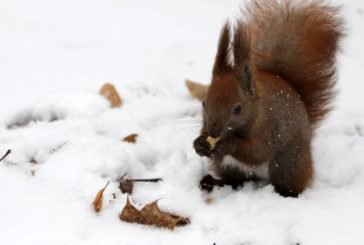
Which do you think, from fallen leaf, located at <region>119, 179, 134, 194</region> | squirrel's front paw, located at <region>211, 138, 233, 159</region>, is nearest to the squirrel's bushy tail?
squirrel's front paw, located at <region>211, 138, 233, 159</region>

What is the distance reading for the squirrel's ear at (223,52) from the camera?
2230 millimetres

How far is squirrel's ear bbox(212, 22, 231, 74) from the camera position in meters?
2.23

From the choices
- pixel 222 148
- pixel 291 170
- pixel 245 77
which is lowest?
pixel 291 170

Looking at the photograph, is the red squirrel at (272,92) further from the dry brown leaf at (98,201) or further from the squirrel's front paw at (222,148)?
the dry brown leaf at (98,201)

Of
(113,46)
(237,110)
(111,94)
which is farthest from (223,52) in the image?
(113,46)

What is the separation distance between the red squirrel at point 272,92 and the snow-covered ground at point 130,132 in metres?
0.11

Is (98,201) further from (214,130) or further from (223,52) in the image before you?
(223,52)

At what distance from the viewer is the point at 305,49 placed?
262 centimetres

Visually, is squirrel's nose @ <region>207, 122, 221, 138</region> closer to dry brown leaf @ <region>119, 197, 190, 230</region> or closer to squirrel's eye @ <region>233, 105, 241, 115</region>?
squirrel's eye @ <region>233, 105, 241, 115</region>

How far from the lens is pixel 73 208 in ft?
7.14

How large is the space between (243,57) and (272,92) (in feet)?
1.02

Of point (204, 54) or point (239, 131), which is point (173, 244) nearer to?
point (239, 131)

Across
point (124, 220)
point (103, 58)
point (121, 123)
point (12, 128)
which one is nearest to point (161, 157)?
point (121, 123)

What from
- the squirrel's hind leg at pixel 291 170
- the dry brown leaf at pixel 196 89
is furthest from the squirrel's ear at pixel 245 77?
the dry brown leaf at pixel 196 89
